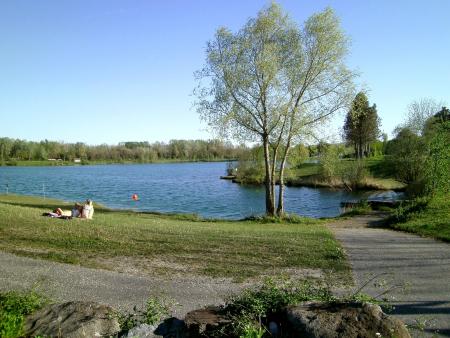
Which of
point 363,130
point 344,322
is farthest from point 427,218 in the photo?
point 363,130

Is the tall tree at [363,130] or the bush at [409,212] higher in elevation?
the tall tree at [363,130]

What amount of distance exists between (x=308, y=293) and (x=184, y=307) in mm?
2753

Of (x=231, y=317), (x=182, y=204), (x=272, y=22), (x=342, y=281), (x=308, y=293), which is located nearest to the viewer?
(x=231, y=317)

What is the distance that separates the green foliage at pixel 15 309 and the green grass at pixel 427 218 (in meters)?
14.7

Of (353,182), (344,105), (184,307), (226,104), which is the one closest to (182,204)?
(226,104)

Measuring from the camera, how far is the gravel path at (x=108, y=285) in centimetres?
803

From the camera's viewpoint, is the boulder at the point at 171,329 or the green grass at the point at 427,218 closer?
the boulder at the point at 171,329

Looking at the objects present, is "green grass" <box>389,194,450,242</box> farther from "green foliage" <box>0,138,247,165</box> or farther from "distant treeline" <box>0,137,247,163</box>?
"distant treeline" <box>0,137,247,163</box>

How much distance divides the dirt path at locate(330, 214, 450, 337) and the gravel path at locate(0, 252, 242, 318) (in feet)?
11.1

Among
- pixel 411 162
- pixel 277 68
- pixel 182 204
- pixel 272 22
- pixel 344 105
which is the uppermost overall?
pixel 272 22

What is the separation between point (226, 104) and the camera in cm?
2498

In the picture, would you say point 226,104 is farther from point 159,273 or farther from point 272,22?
point 159,273

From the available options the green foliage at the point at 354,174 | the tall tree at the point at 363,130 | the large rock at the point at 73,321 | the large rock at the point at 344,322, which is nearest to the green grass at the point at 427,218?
the large rock at the point at 344,322

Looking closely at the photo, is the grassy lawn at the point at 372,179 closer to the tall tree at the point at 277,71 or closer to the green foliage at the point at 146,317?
the tall tree at the point at 277,71
